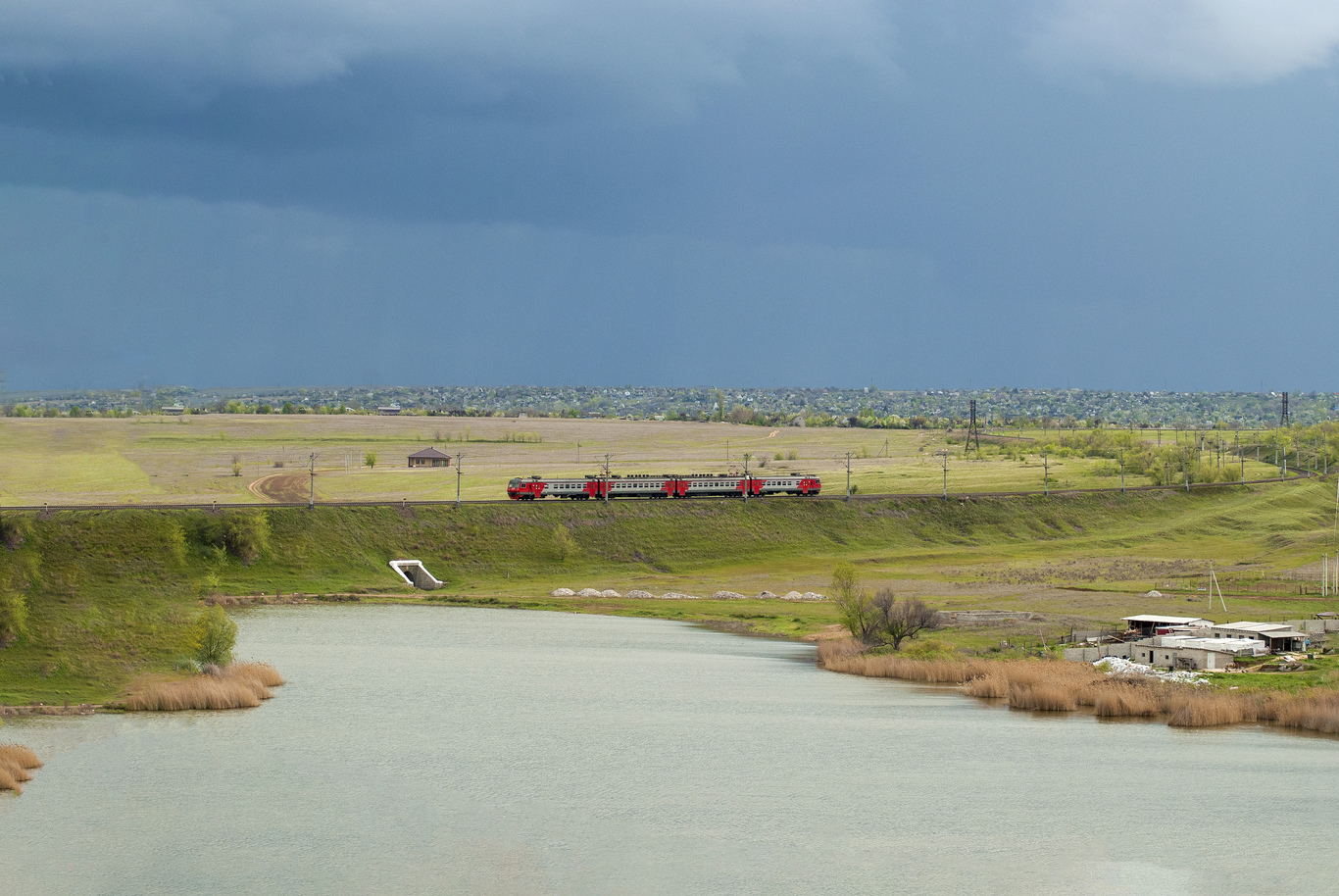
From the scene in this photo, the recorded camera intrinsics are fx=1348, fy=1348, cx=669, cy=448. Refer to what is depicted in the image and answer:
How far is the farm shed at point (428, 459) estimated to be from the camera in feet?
554

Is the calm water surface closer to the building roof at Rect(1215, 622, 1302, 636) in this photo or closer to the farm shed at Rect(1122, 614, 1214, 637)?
the building roof at Rect(1215, 622, 1302, 636)

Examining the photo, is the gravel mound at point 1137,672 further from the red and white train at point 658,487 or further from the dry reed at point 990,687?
the red and white train at point 658,487

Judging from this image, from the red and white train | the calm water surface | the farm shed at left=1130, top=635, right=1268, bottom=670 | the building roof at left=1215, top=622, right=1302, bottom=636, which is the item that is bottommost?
the calm water surface

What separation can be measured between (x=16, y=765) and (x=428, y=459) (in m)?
125

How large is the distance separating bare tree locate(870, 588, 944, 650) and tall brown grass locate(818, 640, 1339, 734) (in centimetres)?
497

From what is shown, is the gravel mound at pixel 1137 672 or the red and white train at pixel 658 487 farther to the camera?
the red and white train at pixel 658 487

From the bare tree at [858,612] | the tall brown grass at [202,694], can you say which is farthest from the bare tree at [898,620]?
the tall brown grass at [202,694]

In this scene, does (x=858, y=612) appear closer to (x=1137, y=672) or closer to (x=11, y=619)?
(x=1137, y=672)

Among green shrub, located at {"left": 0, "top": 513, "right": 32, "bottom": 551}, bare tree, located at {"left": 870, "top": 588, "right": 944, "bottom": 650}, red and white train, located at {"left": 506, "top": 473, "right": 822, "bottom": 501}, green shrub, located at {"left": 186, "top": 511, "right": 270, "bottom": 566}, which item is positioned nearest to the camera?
bare tree, located at {"left": 870, "top": 588, "right": 944, "bottom": 650}

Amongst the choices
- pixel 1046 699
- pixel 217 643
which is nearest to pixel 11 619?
pixel 217 643

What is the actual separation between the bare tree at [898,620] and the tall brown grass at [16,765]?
4521cm

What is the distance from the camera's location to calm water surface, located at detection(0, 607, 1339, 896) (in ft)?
126

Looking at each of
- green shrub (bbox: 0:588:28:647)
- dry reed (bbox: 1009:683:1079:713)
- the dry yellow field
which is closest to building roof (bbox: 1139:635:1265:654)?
dry reed (bbox: 1009:683:1079:713)

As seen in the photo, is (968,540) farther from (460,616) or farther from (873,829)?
(873,829)
